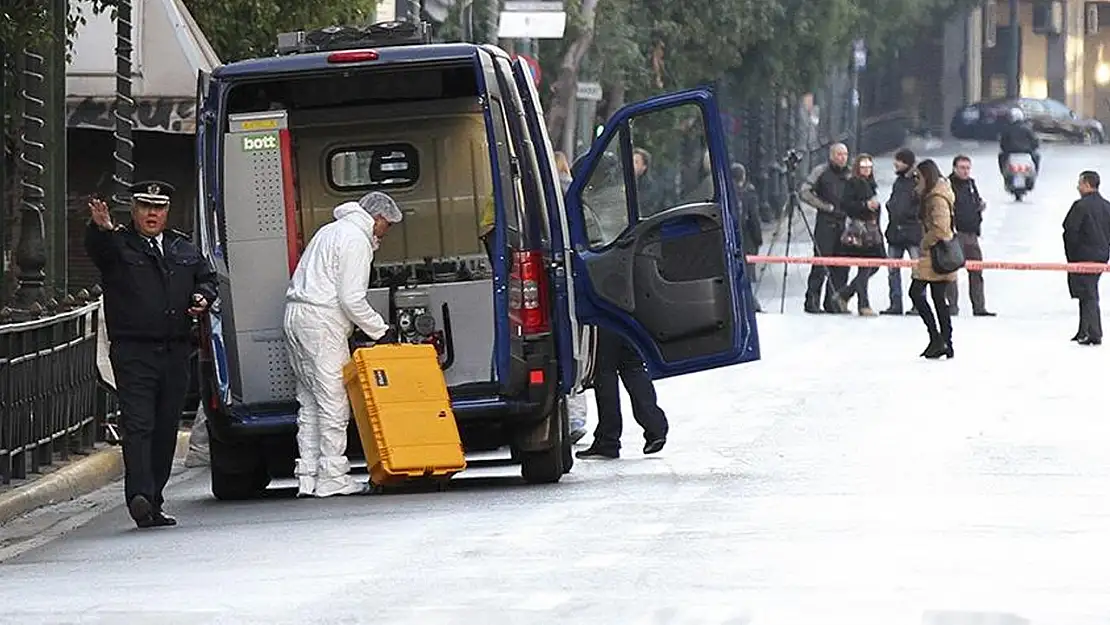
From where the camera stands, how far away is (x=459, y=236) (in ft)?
54.6

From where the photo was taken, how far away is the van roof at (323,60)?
48.4 ft

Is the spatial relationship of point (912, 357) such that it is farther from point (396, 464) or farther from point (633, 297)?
point (396, 464)

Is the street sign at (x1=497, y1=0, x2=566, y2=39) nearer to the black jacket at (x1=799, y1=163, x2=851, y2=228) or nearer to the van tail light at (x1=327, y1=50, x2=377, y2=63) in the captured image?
the black jacket at (x1=799, y1=163, x2=851, y2=228)

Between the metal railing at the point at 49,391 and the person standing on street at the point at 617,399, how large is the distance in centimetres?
323

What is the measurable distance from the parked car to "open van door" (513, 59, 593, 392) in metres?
60.9

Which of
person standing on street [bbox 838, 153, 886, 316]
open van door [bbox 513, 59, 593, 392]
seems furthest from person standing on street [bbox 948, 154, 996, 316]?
open van door [bbox 513, 59, 593, 392]

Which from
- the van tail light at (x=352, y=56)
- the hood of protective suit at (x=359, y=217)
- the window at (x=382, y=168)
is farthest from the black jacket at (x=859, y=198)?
the van tail light at (x=352, y=56)

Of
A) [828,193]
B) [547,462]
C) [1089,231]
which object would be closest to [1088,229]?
[1089,231]

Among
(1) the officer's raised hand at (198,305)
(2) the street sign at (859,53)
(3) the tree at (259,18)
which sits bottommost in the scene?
(1) the officer's raised hand at (198,305)

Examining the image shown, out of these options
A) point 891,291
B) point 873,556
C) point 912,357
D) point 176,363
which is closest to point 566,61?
point 891,291

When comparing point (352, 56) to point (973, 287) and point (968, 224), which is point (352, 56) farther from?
point (968, 224)

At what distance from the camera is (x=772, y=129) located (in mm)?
53469

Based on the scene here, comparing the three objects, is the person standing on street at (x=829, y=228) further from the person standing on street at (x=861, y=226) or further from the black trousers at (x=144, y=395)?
the black trousers at (x=144, y=395)

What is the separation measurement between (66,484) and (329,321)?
2256mm
